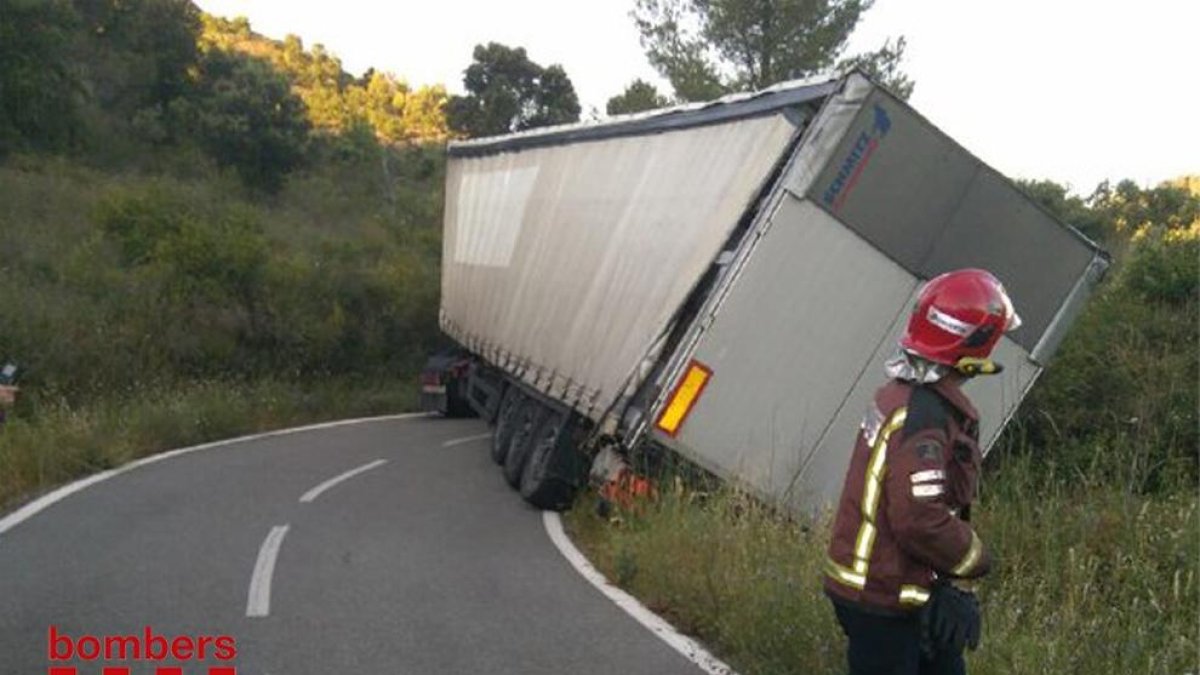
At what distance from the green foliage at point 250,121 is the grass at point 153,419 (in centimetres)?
1898

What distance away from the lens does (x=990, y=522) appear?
695 cm

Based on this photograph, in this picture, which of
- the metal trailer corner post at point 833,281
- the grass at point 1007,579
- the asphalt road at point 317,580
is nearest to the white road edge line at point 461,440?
the asphalt road at point 317,580

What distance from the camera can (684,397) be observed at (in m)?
7.79

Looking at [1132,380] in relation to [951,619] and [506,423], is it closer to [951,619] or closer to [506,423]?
[506,423]

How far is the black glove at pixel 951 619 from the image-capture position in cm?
320

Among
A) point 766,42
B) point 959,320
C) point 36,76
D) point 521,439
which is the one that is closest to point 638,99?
point 766,42

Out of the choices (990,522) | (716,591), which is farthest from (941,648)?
(990,522)

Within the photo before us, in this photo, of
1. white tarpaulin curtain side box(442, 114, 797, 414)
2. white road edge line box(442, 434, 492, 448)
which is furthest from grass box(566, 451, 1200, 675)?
white road edge line box(442, 434, 492, 448)

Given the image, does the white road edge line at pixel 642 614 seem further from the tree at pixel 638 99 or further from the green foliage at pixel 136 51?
the green foliage at pixel 136 51

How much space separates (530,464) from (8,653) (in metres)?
6.13

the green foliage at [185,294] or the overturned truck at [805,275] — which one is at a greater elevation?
the overturned truck at [805,275]

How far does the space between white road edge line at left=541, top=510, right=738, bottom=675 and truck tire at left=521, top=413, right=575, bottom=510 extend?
0.74 metres

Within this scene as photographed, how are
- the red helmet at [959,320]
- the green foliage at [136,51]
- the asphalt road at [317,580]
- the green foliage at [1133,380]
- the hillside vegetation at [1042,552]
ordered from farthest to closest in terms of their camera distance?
the green foliage at [136,51] → the green foliage at [1133,380] → the asphalt road at [317,580] → the hillside vegetation at [1042,552] → the red helmet at [959,320]

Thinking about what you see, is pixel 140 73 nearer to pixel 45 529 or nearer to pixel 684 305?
pixel 45 529
